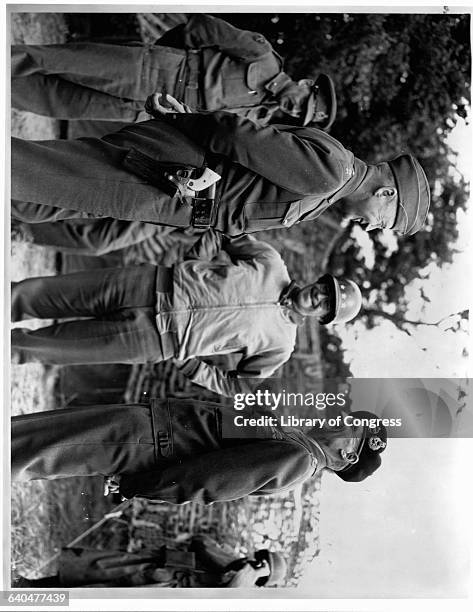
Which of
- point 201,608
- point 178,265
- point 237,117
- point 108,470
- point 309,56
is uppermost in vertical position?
point 309,56

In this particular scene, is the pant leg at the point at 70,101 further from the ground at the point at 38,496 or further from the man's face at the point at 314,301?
the man's face at the point at 314,301

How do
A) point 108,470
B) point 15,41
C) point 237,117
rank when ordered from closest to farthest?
point 237,117 < point 108,470 < point 15,41

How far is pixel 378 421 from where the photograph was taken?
223 cm

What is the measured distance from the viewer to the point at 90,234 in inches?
97.7

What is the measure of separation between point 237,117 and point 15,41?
89 centimetres

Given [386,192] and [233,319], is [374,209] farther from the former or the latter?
[233,319]

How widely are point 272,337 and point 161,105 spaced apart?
840mm

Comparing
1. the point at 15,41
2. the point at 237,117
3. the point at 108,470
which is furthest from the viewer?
the point at 15,41

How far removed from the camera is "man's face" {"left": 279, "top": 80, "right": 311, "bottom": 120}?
2.23 m

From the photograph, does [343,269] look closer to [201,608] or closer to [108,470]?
[108,470]

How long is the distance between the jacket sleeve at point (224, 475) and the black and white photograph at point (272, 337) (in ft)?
0.12

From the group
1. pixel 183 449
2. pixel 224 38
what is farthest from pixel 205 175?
pixel 183 449

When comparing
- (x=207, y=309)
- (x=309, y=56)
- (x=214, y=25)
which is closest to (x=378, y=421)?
(x=207, y=309)

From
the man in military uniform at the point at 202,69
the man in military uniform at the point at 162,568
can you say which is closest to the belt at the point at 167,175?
the man in military uniform at the point at 202,69
